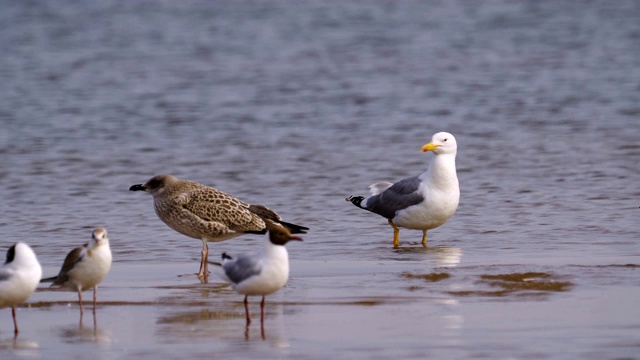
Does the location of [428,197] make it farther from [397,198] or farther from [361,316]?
[361,316]

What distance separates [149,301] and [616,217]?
17.2 feet

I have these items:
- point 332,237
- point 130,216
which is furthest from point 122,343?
point 130,216

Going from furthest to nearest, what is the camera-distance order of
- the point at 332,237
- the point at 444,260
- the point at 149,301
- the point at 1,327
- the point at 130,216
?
the point at 130,216
the point at 332,237
the point at 444,260
the point at 149,301
the point at 1,327

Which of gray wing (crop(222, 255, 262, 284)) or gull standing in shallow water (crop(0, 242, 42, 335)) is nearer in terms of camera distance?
gull standing in shallow water (crop(0, 242, 42, 335))

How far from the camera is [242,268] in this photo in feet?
27.5

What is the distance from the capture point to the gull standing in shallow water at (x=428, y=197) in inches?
454

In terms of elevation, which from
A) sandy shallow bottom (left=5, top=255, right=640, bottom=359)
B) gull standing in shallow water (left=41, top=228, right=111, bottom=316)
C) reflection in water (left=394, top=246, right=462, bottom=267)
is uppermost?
gull standing in shallow water (left=41, top=228, right=111, bottom=316)

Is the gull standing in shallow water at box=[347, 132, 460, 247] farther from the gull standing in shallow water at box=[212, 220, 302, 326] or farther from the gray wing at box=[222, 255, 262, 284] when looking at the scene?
the gull standing in shallow water at box=[212, 220, 302, 326]

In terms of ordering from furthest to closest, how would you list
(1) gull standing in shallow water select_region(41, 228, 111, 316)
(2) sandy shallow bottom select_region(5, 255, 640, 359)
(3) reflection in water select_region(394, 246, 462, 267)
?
(3) reflection in water select_region(394, 246, 462, 267)
(1) gull standing in shallow water select_region(41, 228, 111, 316)
(2) sandy shallow bottom select_region(5, 255, 640, 359)

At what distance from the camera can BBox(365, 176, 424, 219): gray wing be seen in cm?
1167

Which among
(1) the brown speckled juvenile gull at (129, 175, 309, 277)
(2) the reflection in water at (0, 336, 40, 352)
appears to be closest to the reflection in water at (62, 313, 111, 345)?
(2) the reflection in water at (0, 336, 40, 352)

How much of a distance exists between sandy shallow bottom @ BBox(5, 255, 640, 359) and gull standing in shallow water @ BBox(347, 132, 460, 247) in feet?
4.23

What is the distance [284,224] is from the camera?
36.6 ft

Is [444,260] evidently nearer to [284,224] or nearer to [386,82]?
[284,224]
